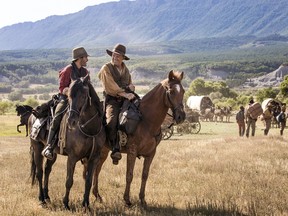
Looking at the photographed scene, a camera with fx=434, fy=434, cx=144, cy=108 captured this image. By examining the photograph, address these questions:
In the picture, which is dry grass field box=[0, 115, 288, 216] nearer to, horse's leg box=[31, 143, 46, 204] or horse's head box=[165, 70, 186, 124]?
horse's leg box=[31, 143, 46, 204]

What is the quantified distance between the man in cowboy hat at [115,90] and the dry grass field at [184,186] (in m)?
1.22

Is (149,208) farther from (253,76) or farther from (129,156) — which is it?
(253,76)

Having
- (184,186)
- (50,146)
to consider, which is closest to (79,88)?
(50,146)

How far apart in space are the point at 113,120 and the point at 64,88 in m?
1.09

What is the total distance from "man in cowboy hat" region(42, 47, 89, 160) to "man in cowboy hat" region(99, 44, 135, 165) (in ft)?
1.47

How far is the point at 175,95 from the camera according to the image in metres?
7.62

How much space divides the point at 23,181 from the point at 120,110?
12.7ft

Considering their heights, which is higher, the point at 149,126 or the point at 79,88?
the point at 79,88

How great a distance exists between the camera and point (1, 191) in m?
9.20

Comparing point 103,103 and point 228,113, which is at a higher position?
point 103,103

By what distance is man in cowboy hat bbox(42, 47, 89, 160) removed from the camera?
7980 millimetres

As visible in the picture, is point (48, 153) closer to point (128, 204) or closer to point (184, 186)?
point (128, 204)

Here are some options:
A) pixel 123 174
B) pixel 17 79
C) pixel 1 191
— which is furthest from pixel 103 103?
pixel 17 79

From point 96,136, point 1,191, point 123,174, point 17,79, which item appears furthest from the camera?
point 17,79
